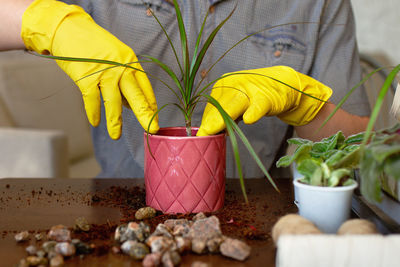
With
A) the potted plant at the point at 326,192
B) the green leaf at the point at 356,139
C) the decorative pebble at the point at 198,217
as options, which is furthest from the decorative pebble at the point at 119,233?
the green leaf at the point at 356,139

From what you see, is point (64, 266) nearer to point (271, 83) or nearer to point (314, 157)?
point (314, 157)

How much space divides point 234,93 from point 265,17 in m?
0.53

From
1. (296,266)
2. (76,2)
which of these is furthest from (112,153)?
(296,266)

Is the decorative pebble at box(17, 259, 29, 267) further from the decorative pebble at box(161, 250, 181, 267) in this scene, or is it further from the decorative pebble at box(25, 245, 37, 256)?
the decorative pebble at box(161, 250, 181, 267)

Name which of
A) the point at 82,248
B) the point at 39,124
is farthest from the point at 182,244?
the point at 39,124

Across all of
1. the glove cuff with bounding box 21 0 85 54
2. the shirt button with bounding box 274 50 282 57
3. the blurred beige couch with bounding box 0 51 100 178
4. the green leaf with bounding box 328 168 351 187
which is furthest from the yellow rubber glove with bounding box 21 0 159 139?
the blurred beige couch with bounding box 0 51 100 178

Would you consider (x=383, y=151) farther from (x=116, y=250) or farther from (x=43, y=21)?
(x=43, y=21)

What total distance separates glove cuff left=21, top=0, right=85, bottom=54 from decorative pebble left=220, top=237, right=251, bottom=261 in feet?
1.91

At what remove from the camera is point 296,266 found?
405 millimetres

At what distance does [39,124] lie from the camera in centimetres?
243

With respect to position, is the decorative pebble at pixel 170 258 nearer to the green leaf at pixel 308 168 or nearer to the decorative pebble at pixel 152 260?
the decorative pebble at pixel 152 260

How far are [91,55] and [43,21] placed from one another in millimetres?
128

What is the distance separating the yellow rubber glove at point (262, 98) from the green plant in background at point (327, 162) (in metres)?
0.12

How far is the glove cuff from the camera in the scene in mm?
840
